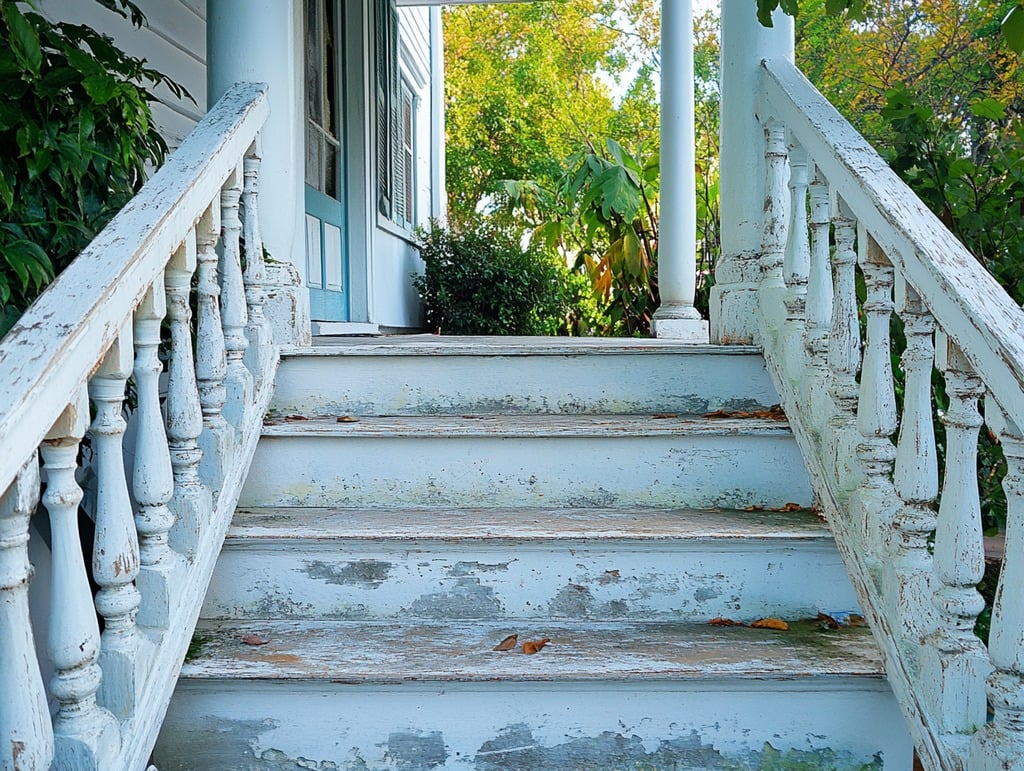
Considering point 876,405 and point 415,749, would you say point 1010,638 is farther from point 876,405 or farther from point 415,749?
point 415,749

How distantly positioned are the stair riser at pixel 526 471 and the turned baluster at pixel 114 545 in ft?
2.63

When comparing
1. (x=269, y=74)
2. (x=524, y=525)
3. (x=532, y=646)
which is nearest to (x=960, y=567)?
(x=532, y=646)

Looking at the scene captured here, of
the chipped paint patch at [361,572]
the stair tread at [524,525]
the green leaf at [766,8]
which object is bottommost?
the chipped paint patch at [361,572]

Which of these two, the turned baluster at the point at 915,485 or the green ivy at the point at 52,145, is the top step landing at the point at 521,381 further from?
the turned baluster at the point at 915,485

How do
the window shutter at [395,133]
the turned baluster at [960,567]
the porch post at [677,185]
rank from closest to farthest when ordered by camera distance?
1. the turned baluster at [960,567]
2. the porch post at [677,185]
3. the window shutter at [395,133]

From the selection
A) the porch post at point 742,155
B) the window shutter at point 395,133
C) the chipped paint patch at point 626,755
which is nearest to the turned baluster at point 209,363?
the chipped paint patch at point 626,755

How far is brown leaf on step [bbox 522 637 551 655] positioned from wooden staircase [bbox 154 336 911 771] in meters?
0.02

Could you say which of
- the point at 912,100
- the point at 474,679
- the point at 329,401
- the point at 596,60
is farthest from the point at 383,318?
the point at 596,60

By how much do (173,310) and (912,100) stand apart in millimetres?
2068

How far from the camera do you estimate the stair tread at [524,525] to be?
197 cm

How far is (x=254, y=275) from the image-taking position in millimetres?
2377

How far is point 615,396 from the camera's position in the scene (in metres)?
2.62

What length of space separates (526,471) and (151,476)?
0.96 metres

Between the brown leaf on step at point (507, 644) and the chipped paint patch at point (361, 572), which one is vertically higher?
the chipped paint patch at point (361, 572)
